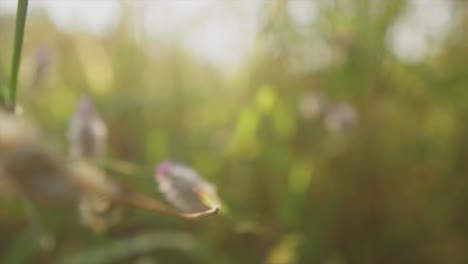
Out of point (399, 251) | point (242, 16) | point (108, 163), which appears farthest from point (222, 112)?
point (108, 163)

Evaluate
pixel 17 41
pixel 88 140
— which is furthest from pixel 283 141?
pixel 17 41

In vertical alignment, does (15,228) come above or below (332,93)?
below

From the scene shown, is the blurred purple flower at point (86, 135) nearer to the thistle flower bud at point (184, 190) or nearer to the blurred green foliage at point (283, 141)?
the thistle flower bud at point (184, 190)

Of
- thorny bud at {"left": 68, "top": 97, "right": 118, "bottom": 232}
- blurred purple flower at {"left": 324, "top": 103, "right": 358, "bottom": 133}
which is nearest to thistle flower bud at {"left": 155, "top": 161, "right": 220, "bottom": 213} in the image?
thorny bud at {"left": 68, "top": 97, "right": 118, "bottom": 232}

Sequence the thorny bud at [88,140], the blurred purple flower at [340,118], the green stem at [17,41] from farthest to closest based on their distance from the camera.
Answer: the blurred purple flower at [340,118] → the thorny bud at [88,140] → the green stem at [17,41]

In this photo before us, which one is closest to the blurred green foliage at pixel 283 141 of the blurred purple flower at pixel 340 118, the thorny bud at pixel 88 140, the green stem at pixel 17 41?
the blurred purple flower at pixel 340 118

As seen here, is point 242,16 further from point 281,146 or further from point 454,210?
point 454,210
